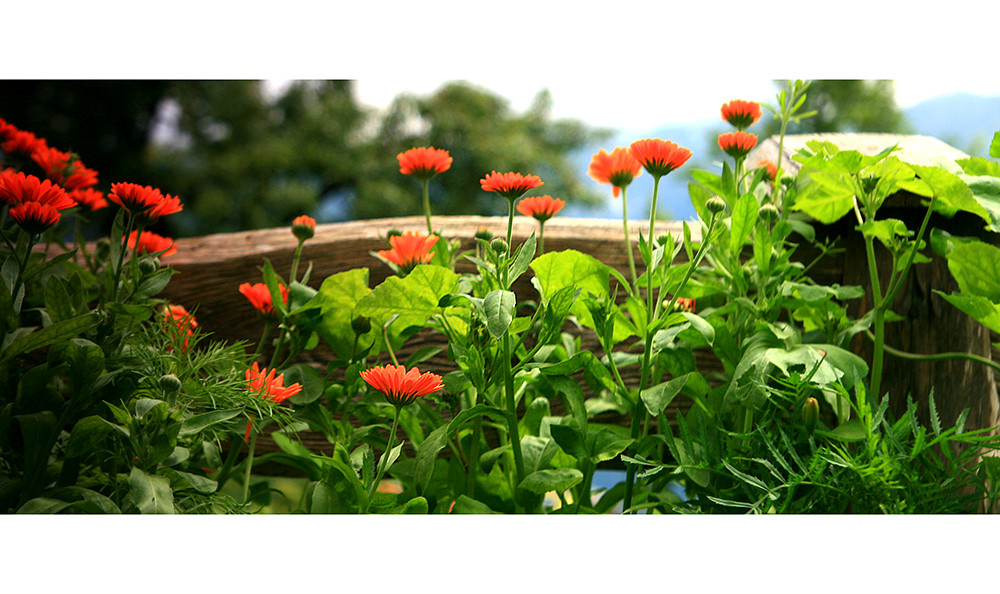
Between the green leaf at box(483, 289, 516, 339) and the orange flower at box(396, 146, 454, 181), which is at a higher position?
the orange flower at box(396, 146, 454, 181)

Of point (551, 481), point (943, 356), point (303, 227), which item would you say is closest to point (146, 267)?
point (303, 227)

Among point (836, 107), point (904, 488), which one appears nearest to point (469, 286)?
point (904, 488)

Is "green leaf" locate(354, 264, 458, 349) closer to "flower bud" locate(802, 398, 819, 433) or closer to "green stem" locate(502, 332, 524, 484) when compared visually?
"green stem" locate(502, 332, 524, 484)

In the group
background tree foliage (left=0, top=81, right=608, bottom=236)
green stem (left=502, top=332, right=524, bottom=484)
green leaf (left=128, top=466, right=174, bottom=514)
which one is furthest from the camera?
background tree foliage (left=0, top=81, right=608, bottom=236)

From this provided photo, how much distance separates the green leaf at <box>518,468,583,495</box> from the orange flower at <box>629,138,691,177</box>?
0.28m

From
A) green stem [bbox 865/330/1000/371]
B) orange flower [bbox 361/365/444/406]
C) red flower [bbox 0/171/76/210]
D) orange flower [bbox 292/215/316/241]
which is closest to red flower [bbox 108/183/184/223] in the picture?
red flower [bbox 0/171/76/210]

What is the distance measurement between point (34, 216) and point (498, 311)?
0.36m

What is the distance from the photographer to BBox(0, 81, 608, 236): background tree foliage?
4.62 m

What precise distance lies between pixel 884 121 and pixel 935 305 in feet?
23.5

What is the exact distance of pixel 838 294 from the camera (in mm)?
670

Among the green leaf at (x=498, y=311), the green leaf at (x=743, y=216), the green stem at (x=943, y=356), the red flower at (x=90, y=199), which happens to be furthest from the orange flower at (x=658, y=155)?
the red flower at (x=90, y=199)

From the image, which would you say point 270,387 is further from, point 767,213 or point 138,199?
point 767,213

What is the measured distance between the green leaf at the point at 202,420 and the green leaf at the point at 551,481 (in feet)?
0.82

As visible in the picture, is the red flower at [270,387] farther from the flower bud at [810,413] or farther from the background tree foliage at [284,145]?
the background tree foliage at [284,145]
